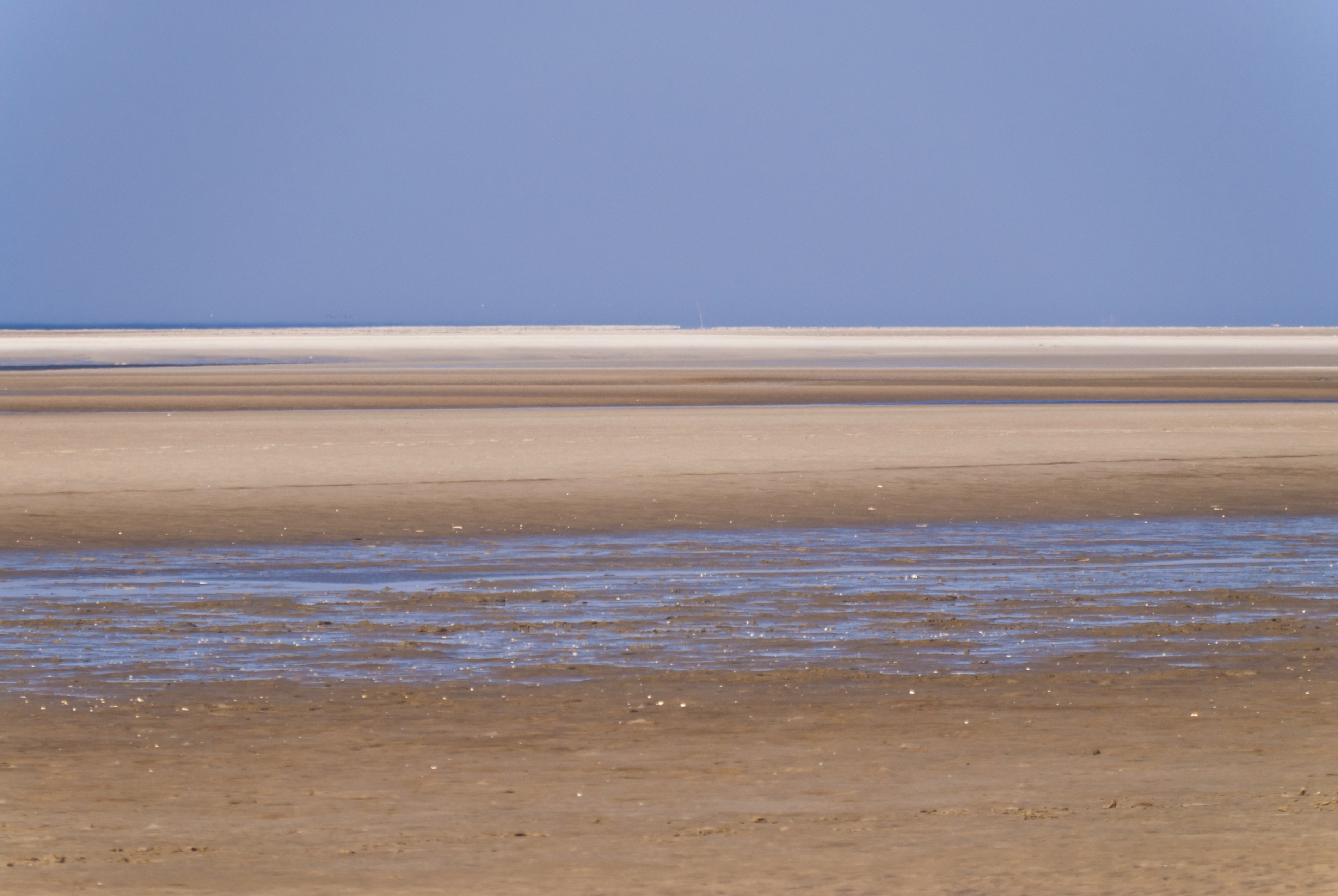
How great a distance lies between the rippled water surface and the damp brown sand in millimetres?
544

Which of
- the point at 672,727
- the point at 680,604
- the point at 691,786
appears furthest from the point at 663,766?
the point at 680,604

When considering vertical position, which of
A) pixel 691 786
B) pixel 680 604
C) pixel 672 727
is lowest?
pixel 680 604

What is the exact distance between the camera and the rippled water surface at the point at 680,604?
806 cm

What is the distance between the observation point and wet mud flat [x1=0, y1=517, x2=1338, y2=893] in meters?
4.87

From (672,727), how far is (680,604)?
9.86ft

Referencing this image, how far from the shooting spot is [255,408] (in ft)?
96.9

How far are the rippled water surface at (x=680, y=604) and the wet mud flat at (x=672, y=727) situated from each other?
0.04 metres

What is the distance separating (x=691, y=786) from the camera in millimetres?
5777

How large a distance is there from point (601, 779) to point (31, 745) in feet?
7.77

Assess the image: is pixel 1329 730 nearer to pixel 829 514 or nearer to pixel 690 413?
pixel 829 514

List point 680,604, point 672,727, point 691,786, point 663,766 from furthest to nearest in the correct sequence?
point 680,604 < point 672,727 < point 663,766 < point 691,786

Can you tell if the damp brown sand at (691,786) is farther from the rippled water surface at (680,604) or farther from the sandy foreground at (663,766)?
the rippled water surface at (680,604)

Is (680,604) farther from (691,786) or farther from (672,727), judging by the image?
(691,786)

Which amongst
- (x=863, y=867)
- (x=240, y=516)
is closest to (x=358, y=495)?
(x=240, y=516)
